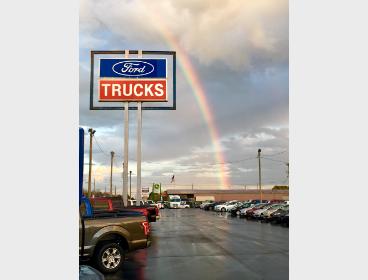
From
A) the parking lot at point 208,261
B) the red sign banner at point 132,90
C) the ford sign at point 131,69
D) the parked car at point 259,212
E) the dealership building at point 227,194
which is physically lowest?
the dealership building at point 227,194

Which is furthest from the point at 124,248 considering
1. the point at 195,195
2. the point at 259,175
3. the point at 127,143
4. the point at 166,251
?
the point at 195,195

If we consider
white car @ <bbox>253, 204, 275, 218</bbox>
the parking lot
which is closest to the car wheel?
the parking lot

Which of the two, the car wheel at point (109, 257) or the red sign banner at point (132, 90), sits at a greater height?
the red sign banner at point (132, 90)

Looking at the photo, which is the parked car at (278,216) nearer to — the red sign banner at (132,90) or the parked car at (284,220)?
the parked car at (284,220)

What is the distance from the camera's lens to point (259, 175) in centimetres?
6300

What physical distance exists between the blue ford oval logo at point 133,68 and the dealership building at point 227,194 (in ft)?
272

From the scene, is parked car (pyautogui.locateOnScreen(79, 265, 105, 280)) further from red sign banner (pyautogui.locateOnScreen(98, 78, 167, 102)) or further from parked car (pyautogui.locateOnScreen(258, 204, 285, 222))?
parked car (pyautogui.locateOnScreen(258, 204, 285, 222))

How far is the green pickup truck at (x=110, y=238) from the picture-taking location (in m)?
10.5

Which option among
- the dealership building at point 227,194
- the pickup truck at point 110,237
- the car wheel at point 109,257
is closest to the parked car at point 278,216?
the pickup truck at point 110,237

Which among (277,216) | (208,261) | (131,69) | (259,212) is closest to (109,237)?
(208,261)

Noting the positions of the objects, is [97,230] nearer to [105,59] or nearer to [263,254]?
[263,254]

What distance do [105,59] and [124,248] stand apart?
1995 centimetres

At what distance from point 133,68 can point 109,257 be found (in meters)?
19.8

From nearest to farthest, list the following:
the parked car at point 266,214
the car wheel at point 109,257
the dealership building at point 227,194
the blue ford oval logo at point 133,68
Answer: the car wheel at point 109,257 → the blue ford oval logo at point 133,68 → the parked car at point 266,214 → the dealership building at point 227,194
